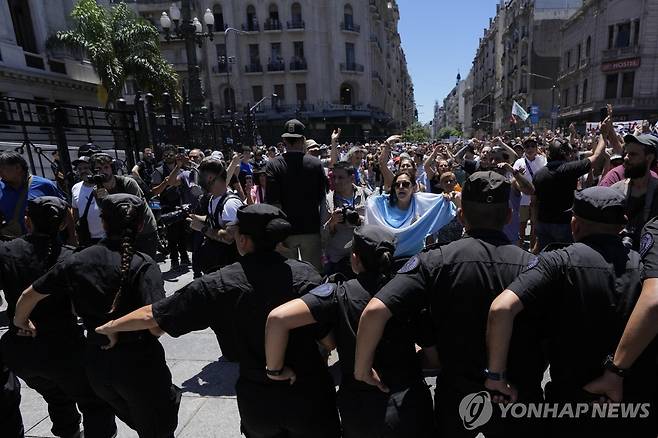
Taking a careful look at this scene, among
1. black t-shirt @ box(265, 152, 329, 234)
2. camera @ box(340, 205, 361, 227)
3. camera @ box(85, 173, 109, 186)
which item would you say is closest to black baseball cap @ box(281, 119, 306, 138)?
black t-shirt @ box(265, 152, 329, 234)

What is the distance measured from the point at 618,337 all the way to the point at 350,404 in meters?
1.21

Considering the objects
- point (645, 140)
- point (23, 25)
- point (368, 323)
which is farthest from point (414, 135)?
point (368, 323)

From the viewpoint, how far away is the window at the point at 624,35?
108ft

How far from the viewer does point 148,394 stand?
7.29 ft

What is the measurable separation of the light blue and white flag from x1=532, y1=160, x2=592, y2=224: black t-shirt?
147 centimetres

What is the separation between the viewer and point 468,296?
180cm

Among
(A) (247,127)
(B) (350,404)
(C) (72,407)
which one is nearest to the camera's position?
(B) (350,404)

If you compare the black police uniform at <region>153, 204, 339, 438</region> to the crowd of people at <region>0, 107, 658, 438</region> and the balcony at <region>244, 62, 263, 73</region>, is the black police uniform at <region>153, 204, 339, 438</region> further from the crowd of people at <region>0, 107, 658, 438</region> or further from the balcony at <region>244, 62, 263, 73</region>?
the balcony at <region>244, 62, 263, 73</region>

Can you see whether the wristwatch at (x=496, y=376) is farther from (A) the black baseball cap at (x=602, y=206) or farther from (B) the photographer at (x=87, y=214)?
(B) the photographer at (x=87, y=214)

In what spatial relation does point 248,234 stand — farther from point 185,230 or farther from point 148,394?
point 185,230

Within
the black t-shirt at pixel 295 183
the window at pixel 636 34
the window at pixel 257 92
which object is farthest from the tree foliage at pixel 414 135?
the black t-shirt at pixel 295 183

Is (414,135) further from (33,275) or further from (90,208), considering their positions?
(33,275)

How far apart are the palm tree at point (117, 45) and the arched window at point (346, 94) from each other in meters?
24.3

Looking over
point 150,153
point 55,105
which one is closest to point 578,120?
point 150,153
